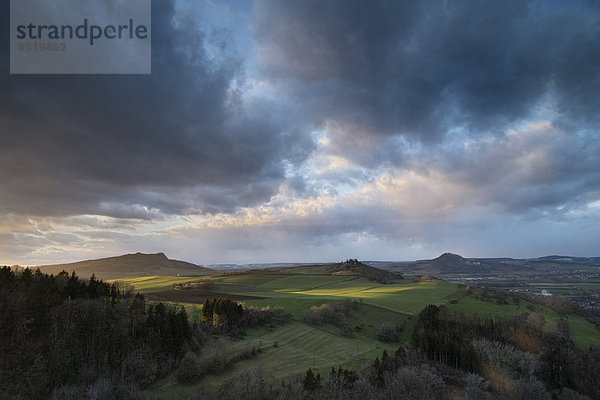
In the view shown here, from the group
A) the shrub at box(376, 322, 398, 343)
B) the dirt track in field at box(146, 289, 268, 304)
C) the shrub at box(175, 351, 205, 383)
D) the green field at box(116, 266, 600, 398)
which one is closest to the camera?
the shrub at box(175, 351, 205, 383)

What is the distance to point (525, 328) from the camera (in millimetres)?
85312

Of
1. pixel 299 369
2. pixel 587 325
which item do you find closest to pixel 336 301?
pixel 299 369

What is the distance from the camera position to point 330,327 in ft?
255

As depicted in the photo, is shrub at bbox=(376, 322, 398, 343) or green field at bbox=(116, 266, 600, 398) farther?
shrub at bbox=(376, 322, 398, 343)

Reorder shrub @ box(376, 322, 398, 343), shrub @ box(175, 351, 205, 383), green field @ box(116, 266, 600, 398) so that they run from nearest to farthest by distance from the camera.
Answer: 1. shrub @ box(175, 351, 205, 383)
2. green field @ box(116, 266, 600, 398)
3. shrub @ box(376, 322, 398, 343)

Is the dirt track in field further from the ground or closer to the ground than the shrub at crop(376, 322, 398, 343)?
further from the ground

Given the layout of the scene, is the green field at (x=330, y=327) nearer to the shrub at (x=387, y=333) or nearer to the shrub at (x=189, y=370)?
the shrub at (x=189, y=370)

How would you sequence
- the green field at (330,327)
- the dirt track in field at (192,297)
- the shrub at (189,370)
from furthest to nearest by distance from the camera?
the dirt track in field at (192,297) → the green field at (330,327) → the shrub at (189,370)

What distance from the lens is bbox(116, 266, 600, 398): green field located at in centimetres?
5203

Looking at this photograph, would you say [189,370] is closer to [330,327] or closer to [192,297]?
[330,327]

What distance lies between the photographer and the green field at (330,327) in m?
52.0

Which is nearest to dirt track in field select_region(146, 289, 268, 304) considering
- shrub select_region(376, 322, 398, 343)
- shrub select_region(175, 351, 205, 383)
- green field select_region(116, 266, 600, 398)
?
green field select_region(116, 266, 600, 398)

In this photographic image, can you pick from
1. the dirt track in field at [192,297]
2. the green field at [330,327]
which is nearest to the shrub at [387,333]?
the green field at [330,327]

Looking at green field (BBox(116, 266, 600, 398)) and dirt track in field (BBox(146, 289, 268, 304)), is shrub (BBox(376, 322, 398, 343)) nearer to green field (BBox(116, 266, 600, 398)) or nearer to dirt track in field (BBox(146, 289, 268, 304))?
green field (BBox(116, 266, 600, 398))
